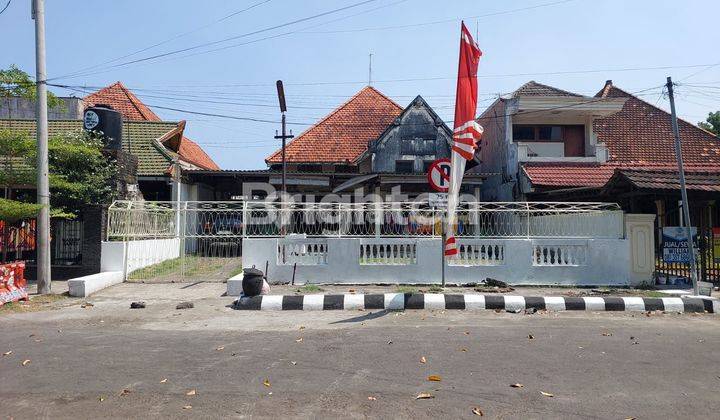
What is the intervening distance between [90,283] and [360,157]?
41.5 ft

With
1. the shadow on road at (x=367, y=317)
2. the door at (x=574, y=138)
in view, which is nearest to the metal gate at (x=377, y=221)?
the shadow on road at (x=367, y=317)

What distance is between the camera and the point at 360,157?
21.4 meters

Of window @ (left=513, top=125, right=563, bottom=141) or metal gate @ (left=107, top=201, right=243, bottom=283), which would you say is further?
window @ (left=513, top=125, right=563, bottom=141)

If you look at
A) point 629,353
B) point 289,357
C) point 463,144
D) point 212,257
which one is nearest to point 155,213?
point 212,257

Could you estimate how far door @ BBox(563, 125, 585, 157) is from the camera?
21.5 meters

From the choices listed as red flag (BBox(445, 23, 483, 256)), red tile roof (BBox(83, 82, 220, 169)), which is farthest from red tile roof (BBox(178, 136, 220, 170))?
red flag (BBox(445, 23, 483, 256))

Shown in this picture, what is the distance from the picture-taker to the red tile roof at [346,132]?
73.7 feet

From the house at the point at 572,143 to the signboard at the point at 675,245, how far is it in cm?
456

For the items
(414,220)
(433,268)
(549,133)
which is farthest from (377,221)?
(549,133)

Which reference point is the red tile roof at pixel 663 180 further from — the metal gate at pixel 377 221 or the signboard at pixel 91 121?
the signboard at pixel 91 121

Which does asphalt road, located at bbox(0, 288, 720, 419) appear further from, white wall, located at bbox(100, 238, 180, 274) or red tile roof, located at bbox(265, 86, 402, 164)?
red tile roof, located at bbox(265, 86, 402, 164)

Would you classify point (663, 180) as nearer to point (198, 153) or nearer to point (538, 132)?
point (538, 132)

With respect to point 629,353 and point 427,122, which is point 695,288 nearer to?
point 629,353

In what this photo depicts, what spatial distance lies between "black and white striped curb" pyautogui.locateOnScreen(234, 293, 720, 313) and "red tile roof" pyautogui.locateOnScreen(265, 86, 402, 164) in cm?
1303
